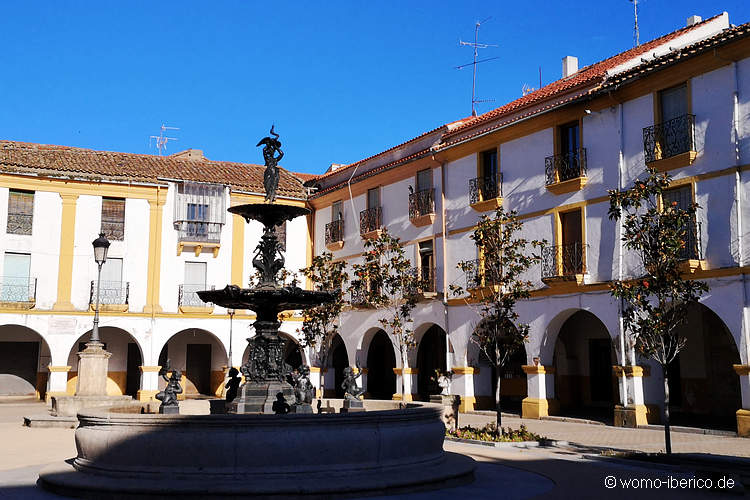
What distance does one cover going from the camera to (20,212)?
99.6 feet

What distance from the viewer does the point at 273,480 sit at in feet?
28.5

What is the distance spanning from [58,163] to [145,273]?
556 cm

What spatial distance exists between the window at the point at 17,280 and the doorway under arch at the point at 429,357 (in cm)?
1498

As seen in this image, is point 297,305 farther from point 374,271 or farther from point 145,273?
point 145,273

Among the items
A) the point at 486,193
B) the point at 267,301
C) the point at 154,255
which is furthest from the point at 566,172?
the point at 154,255

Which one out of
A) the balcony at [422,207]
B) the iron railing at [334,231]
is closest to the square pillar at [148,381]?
the iron railing at [334,231]

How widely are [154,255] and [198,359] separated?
5.53 meters

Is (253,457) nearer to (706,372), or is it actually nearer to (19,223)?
(706,372)

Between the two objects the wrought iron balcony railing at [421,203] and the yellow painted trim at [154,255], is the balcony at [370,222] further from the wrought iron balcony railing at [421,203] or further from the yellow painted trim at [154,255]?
the yellow painted trim at [154,255]

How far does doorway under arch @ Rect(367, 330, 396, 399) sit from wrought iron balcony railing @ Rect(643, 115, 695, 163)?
1604 cm

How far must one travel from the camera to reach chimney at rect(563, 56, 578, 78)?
28.9 m

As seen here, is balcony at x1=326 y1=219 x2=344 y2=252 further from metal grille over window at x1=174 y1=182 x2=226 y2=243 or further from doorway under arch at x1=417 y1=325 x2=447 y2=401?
doorway under arch at x1=417 y1=325 x2=447 y2=401

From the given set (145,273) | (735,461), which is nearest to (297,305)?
(735,461)

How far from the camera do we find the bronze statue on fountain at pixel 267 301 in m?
12.8
